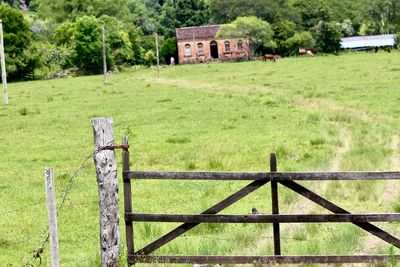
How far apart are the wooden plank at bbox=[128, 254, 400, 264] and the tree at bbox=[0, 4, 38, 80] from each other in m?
72.5

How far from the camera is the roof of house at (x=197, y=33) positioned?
112125mm

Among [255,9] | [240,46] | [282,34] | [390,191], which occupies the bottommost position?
[390,191]

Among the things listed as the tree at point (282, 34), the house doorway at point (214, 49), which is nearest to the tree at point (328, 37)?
the tree at point (282, 34)

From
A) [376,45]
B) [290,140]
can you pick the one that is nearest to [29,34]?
[376,45]

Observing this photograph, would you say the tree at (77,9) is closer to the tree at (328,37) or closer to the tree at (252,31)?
the tree at (252,31)

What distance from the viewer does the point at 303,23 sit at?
115 metres

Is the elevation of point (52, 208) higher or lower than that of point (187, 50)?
lower

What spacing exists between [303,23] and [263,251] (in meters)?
109

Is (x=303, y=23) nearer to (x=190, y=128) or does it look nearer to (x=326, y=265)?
(x=190, y=128)

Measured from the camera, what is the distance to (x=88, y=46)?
8394cm

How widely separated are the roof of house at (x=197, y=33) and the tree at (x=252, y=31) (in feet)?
34.6

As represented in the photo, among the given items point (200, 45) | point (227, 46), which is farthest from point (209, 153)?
point (200, 45)

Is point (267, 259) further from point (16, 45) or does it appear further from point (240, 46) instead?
point (240, 46)

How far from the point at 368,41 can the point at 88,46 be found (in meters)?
50.8
